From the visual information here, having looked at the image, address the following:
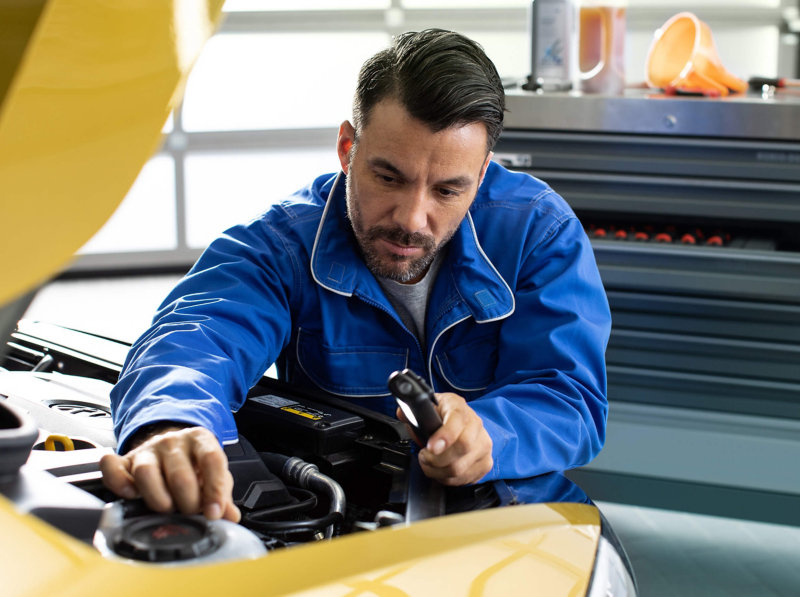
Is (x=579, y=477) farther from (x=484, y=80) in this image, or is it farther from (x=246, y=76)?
(x=246, y=76)

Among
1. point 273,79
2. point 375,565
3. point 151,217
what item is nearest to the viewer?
point 375,565

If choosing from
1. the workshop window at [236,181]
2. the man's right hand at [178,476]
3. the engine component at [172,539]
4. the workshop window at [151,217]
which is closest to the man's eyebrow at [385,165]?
the man's right hand at [178,476]

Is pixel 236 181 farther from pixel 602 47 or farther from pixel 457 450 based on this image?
pixel 457 450

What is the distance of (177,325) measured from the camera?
1.13 metres

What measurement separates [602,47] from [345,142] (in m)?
1.20

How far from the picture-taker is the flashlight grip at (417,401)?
71 cm

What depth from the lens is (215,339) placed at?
1.14 metres

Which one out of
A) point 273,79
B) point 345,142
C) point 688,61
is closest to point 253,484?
point 345,142

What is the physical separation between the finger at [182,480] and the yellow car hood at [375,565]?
0.61ft

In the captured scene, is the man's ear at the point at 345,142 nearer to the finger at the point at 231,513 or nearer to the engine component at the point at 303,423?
the engine component at the point at 303,423

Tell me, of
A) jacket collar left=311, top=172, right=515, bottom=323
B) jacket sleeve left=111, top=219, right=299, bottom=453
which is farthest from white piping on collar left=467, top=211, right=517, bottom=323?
jacket sleeve left=111, top=219, right=299, bottom=453

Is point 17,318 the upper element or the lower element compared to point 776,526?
upper

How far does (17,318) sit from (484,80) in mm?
964

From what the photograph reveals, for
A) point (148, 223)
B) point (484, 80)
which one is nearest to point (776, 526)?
point (484, 80)
